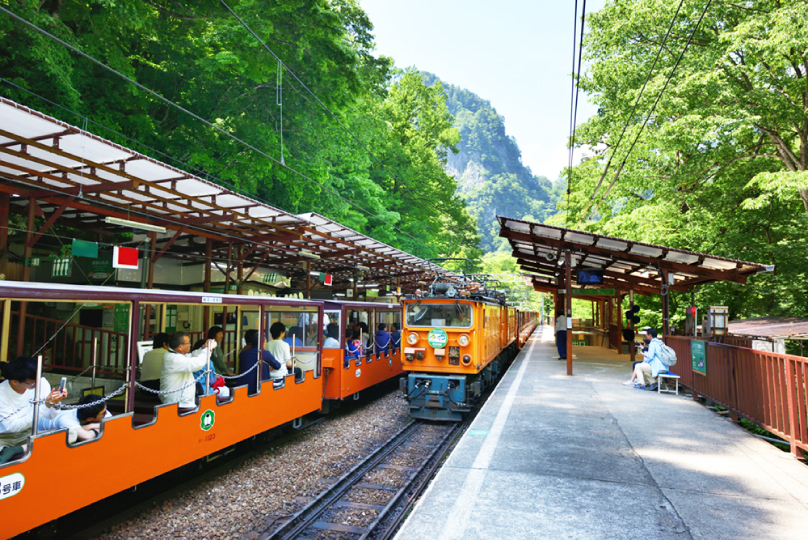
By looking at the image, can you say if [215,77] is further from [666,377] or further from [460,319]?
[666,377]

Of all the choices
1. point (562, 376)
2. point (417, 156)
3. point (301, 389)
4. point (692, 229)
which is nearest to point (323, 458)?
point (301, 389)

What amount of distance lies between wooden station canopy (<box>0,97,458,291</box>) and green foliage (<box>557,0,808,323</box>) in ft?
31.7

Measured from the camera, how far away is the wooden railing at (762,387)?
548cm

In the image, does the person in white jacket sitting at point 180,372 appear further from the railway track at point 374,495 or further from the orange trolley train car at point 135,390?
the railway track at point 374,495

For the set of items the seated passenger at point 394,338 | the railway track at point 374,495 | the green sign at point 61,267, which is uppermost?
the green sign at point 61,267

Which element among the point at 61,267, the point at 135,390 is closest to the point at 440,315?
the point at 135,390

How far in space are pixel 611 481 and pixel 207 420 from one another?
15.0 ft

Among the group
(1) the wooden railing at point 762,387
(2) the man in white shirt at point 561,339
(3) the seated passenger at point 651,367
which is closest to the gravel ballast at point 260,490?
(1) the wooden railing at point 762,387

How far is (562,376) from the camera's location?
40.5 feet

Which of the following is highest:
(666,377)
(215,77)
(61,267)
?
(215,77)

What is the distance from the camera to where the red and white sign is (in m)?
7.44

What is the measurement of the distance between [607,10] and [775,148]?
793 centimetres

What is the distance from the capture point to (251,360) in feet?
22.2

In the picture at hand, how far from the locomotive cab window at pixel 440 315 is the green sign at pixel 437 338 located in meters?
0.13
